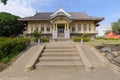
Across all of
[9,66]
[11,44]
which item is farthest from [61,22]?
[9,66]

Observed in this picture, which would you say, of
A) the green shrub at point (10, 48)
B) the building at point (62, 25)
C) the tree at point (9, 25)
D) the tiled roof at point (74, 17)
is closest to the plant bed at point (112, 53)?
the green shrub at point (10, 48)

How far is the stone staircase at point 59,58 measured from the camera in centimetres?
1037

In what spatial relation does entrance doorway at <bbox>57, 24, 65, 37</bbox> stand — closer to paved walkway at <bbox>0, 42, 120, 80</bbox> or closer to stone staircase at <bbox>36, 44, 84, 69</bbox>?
stone staircase at <bbox>36, 44, 84, 69</bbox>

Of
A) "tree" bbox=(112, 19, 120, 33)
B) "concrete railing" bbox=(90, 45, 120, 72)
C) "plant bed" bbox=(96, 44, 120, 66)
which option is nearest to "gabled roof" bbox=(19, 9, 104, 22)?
"plant bed" bbox=(96, 44, 120, 66)

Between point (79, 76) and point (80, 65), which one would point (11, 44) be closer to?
point (80, 65)

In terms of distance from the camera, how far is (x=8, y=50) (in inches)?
491

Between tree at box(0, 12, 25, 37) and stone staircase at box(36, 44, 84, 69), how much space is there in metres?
23.7

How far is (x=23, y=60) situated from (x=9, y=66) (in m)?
1.28

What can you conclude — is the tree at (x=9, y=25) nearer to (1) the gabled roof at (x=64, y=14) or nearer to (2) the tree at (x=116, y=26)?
(1) the gabled roof at (x=64, y=14)

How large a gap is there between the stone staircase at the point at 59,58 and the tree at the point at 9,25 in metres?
23.7

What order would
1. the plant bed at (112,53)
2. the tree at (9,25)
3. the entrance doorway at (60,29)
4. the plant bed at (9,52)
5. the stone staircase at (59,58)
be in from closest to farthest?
the stone staircase at (59,58), the plant bed at (9,52), the plant bed at (112,53), the entrance doorway at (60,29), the tree at (9,25)

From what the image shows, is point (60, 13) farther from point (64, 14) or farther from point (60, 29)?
point (60, 29)

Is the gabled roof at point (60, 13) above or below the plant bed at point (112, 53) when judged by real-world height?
above

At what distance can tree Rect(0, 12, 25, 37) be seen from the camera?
36.0 meters
